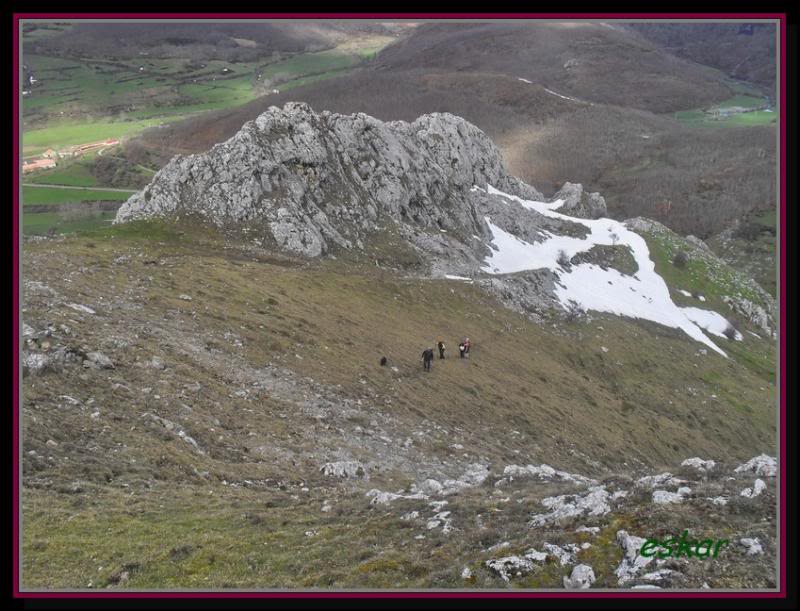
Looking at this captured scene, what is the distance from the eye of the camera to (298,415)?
26.8 metres

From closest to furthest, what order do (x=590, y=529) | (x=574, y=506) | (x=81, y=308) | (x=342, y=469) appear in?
(x=590, y=529) < (x=574, y=506) < (x=342, y=469) < (x=81, y=308)

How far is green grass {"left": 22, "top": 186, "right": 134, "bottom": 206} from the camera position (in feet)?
497

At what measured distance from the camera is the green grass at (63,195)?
15138 centimetres

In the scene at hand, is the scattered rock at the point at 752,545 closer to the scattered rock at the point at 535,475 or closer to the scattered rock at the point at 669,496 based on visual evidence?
the scattered rock at the point at 669,496

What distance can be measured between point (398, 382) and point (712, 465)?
17829 mm

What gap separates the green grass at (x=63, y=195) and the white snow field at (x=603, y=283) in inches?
5010

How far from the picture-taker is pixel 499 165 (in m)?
106

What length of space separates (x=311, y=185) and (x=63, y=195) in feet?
440

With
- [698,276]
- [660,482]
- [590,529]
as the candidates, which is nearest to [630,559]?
[590,529]

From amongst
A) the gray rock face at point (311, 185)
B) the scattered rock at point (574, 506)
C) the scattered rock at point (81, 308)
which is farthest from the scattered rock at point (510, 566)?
the gray rock face at point (311, 185)

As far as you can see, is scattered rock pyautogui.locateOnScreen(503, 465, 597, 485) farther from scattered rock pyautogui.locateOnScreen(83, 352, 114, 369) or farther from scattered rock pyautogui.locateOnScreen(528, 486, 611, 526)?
scattered rock pyautogui.locateOnScreen(83, 352, 114, 369)

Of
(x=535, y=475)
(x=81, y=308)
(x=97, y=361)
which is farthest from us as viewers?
(x=81, y=308)

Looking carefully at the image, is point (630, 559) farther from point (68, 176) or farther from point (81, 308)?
point (68, 176)
